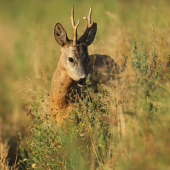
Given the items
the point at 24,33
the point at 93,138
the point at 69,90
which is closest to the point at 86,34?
the point at 69,90

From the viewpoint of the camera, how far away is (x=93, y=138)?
3.74m

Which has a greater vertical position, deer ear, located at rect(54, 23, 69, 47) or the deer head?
deer ear, located at rect(54, 23, 69, 47)

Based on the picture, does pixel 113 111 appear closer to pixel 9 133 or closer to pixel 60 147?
pixel 60 147

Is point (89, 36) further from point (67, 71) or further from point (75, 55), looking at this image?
point (67, 71)

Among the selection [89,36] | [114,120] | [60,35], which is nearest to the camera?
[114,120]

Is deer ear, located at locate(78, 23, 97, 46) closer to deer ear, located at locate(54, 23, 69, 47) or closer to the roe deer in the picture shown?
the roe deer

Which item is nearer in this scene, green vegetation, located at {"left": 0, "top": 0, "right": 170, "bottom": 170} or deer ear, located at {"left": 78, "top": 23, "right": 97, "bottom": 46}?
green vegetation, located at {"left": 0, "top": 0, "right": 170, "bottom": 170}

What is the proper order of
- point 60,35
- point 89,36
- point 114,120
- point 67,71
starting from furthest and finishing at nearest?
point 89,36 < point 60,35 < point 67,71 < point 114,120

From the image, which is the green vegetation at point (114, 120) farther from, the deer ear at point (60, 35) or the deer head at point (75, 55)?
the deer ear at point (60, 35)

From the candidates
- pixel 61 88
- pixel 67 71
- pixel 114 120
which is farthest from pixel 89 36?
pixel 114 120

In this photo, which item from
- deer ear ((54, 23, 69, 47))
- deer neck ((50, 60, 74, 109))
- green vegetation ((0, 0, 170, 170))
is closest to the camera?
green vegetation ((0, 0, 170, 170))

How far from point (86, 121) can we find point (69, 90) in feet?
4.26

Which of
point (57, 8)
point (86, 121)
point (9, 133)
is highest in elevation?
point (57, 8)

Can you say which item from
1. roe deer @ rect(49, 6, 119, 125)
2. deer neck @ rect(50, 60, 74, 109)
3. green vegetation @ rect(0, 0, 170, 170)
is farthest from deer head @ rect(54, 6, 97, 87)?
green vegetation @ rect(0, 0, 170, 170)
